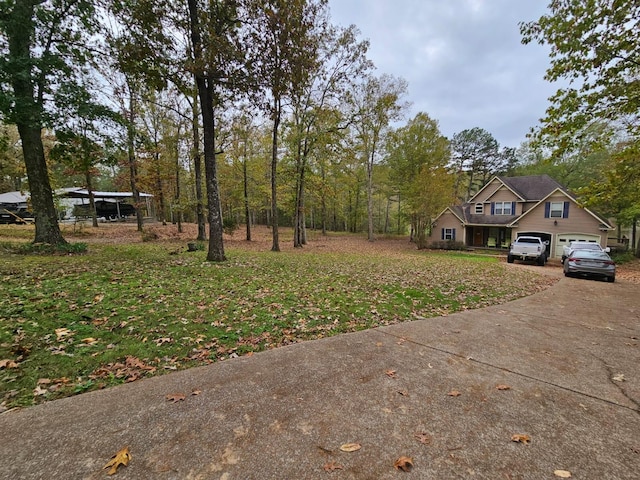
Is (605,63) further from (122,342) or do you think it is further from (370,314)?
(122,342)

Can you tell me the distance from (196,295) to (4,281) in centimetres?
360

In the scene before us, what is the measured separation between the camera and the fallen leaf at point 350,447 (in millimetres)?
2057

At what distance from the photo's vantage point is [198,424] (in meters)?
2.31

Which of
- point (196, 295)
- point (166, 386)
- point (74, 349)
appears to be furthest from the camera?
point (196, 295)

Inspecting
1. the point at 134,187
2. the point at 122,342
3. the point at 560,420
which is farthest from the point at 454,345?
the point at 134,187

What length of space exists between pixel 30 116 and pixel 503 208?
31.1 metres

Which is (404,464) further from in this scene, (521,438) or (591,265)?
(591,265)

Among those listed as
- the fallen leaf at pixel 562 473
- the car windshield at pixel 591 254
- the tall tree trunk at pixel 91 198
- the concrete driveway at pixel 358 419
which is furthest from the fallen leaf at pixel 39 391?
the tall tree trunk at pixel 91 198

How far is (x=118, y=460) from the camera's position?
1.92 meters

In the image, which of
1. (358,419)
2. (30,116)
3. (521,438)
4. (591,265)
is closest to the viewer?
(521,438)

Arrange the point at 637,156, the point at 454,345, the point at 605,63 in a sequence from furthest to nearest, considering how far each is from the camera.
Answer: the point at 637,156 → the point at 605,63 → the point at 454,345

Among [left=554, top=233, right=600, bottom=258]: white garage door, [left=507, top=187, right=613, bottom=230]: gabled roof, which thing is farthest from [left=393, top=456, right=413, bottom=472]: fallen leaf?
[left=554, top=233, right=600, bottom=258]: white garage door

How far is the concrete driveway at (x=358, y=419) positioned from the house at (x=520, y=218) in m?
23.3

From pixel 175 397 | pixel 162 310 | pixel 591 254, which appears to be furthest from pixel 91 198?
pixel 591 254
